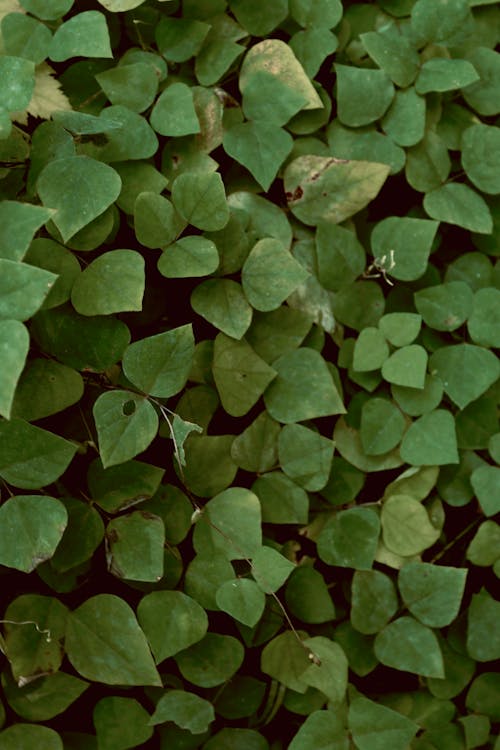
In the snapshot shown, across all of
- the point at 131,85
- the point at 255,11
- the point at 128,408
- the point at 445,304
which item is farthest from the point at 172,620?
the point at 255,11

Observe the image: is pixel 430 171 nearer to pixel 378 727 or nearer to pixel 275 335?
pixel 275 335

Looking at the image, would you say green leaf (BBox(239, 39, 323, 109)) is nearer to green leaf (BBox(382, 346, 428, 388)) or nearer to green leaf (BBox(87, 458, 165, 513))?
green leaf (BBox(382, 346, 428, 388))

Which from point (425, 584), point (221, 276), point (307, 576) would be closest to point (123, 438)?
point (221, 276)

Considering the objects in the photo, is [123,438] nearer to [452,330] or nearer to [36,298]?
[36,298]

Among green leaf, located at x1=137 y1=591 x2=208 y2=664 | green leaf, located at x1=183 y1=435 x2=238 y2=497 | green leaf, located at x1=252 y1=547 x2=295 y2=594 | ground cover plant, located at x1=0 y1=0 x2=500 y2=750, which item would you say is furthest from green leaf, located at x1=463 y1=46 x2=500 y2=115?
green leaf, located at x1=137 y1=591 x2=208 y2=664

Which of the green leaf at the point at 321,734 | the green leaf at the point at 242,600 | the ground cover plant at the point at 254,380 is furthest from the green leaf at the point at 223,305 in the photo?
the green leaf at the point at 321,734

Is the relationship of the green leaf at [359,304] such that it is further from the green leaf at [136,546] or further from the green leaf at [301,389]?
the green leaf at [136,546]
